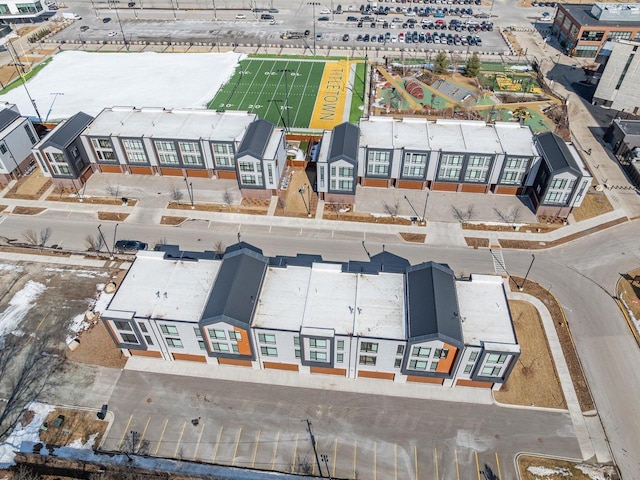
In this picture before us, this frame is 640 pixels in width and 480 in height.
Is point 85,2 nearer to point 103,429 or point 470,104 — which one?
point 470,104

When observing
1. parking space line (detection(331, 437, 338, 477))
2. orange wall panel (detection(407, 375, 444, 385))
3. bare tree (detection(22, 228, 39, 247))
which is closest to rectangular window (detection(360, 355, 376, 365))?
orange wall panel (detection(407, 375, 444, 385))

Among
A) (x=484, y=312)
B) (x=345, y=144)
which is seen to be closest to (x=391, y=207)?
(x=345, y=144)

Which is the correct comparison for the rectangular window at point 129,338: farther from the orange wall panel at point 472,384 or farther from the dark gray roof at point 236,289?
the orange wall panel at point 472,384

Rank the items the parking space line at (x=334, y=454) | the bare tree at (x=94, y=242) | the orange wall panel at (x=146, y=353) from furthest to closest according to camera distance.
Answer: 1. the bare tree at (x=94, y=242)
2. the orange wall panel at (x=146, y=353)
3. the parking space line at (x=334, y=454)

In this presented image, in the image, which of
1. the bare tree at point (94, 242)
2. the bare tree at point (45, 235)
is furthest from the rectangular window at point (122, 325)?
the bare tree at point (45, 235)

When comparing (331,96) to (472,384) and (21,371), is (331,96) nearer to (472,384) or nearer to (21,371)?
(472,384)
